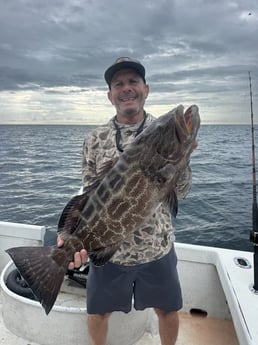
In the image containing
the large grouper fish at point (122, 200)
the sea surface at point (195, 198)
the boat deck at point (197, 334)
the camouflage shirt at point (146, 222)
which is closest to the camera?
the large grouper fish at point (122, 200)

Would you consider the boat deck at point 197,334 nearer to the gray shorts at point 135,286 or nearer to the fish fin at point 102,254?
the gray shorts at point 135,286

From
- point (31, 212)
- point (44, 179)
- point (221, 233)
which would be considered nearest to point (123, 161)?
point (221, 233)

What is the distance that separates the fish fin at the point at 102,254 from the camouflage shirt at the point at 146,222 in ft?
1.41

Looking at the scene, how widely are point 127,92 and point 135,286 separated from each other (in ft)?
6.01

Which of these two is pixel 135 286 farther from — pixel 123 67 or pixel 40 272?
pixel 123 67

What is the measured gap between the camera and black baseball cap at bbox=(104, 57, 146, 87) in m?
3.22

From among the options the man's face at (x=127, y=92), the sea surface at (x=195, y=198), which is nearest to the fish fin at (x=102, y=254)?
the man's face at (x=127, y=92)

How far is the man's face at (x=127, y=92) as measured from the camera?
320 centimetres

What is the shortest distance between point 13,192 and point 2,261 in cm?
1082

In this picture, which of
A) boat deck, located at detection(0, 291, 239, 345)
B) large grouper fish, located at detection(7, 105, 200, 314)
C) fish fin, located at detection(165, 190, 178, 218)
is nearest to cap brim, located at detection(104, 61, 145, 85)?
large grouper fish, located at detection(7, 105, 200, 314)

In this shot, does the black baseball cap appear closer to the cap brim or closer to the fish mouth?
the cap brim

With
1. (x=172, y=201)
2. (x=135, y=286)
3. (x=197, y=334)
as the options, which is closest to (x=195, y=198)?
(x=197, y=334)

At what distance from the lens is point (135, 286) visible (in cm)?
328

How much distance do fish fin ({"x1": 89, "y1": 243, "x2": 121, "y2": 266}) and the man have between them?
0.46 meters
